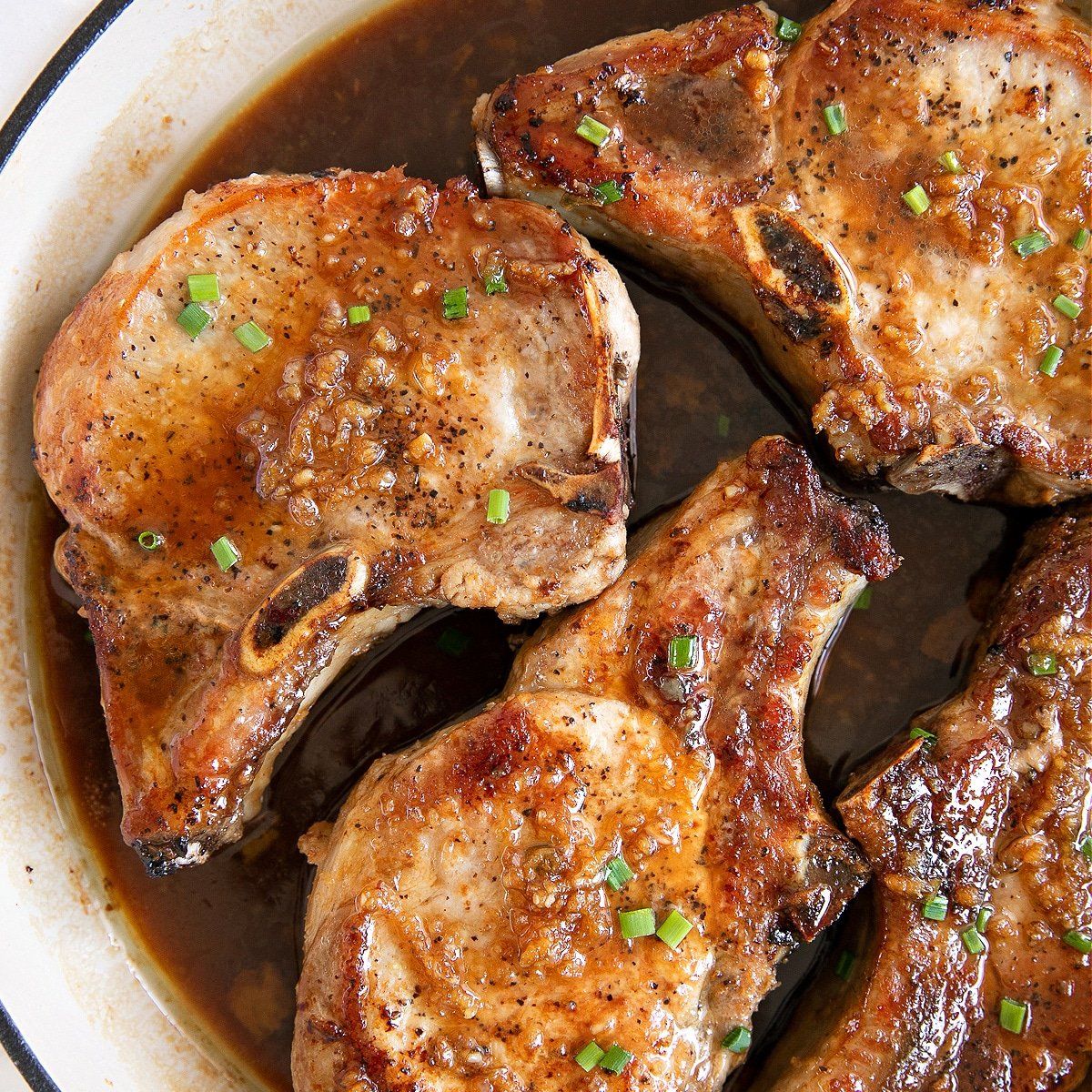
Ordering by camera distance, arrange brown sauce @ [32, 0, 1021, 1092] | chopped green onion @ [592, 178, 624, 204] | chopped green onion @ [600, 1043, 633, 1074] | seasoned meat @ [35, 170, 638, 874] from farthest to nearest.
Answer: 1. brown sauce @ [32, 0, 1021, 1092]
2. chopped green onion @ [592, 178, 624, 204]
3. seasoned meat @ [35, 170, 638, 874]
4. chopped green onion @ [600, 1043, 633, 1074]

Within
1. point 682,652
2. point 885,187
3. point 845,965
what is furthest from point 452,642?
point 885,187

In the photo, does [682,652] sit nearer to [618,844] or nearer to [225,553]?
[618,844]

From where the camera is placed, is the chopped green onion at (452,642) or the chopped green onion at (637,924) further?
the chopped green onion at (452,642)

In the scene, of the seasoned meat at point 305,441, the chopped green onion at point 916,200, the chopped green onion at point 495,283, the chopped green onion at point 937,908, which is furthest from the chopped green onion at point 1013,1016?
the chopped green onion at point 495,283

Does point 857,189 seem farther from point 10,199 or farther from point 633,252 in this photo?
point 10,199

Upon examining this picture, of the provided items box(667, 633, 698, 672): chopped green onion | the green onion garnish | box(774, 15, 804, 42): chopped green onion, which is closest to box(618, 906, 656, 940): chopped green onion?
box(667, 633, 698, 672): chopped green onion

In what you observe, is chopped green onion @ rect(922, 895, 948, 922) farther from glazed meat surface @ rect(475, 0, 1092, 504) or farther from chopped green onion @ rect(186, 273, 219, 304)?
chopped green onion @ rect(186, 273, 219, 304)

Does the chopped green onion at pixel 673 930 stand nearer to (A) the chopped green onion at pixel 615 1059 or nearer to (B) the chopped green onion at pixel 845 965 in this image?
(A) the chopped green onion at pixel 615 1059

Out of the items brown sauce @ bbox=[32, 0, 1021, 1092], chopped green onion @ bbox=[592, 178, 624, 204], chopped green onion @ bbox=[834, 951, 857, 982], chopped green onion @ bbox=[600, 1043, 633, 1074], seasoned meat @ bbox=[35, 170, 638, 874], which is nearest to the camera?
chopped green onion @ bbox=[600, 1043, 633, 1074]
